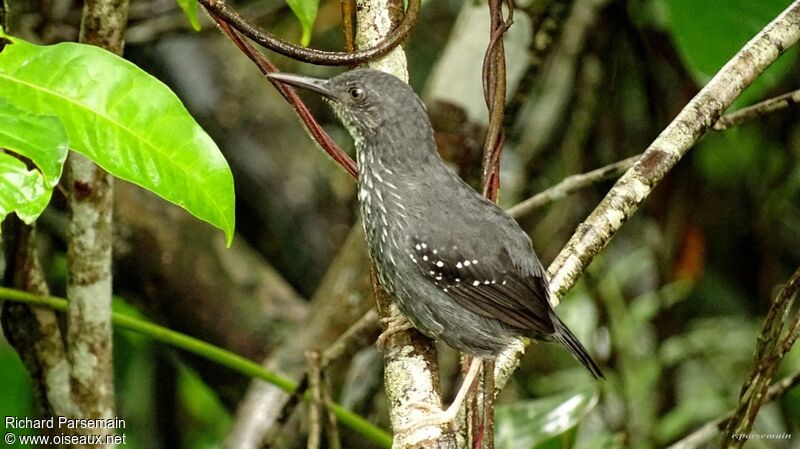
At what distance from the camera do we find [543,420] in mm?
3264

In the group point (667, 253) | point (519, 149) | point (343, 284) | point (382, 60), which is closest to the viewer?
point (382, 60)

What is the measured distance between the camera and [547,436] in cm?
313

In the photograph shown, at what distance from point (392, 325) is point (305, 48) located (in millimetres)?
730

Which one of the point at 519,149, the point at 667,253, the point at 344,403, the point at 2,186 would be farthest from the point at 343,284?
the point at 2,186

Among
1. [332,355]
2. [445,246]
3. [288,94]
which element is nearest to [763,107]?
[445,246]

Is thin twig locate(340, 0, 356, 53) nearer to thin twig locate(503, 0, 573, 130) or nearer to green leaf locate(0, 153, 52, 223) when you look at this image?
green leaf locate(0, 153, 52, 223)

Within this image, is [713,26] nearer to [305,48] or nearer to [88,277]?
[305,48]

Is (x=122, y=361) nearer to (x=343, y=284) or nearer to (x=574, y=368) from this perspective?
(x=343, y=284)

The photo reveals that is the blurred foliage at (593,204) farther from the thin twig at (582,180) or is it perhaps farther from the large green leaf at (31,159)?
the large green leaf at (31,159)

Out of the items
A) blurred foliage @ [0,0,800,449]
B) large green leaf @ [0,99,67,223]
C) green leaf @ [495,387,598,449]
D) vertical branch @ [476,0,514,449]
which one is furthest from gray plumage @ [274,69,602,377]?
blurred foliage @ [0,0,800,449]

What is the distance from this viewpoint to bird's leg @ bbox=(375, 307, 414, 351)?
2.50 metres

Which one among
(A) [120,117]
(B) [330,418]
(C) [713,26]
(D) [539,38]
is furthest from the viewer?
(D) [539,38]

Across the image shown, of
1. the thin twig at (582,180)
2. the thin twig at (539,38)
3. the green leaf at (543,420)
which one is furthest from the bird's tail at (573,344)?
the thin twig at (539,38)

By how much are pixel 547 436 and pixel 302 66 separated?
277 centimetres
